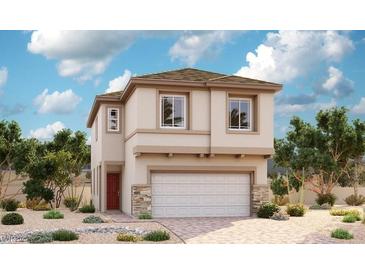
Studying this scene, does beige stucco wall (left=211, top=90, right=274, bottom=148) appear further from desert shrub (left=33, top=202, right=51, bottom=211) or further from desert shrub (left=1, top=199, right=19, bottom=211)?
desert shrub (left=1, top=199, right=19, bottom=211)

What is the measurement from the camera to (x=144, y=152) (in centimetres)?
1992

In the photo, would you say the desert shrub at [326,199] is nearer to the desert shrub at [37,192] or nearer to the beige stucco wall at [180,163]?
the beige stucco wall at [180,163]

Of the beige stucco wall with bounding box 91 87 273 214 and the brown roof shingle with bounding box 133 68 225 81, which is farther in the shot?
the brown roof shingle with bounding box 133 68 225 81

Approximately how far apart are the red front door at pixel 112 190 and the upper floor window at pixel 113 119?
9.21ft

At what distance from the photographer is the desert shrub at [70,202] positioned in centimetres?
Answer: 2666

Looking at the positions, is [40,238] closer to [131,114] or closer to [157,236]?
[157,236]

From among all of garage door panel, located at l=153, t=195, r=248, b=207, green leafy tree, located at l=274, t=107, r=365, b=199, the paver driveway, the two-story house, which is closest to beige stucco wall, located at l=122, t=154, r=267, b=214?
the two-story house

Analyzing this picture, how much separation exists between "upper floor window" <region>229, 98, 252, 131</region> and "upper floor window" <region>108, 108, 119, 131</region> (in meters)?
5.55

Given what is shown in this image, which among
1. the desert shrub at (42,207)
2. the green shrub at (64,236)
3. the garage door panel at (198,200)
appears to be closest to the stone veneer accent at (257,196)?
the garage door panel at (198,200)

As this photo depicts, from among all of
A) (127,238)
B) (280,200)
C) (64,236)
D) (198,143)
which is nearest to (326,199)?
(280,200)

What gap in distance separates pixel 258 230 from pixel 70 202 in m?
13.6

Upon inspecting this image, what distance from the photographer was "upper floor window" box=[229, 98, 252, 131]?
21.0 m
